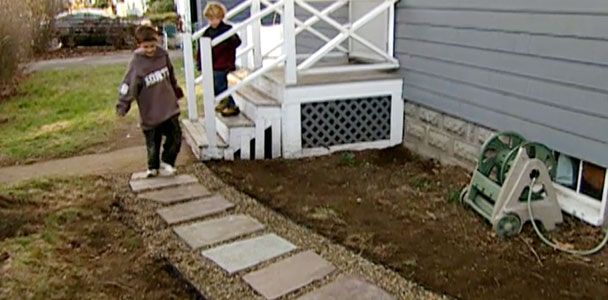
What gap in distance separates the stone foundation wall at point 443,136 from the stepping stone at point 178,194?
1.93m

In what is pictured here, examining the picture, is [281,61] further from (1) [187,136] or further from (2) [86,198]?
(2) [86,198]

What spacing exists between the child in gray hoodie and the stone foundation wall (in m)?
2.02

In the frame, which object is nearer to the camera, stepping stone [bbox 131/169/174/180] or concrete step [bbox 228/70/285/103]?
stepping stone [bbox 131/169/174/180]

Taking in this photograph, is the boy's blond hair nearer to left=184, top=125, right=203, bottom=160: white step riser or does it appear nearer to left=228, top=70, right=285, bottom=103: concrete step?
left=228, top=70, right=285, bottom=103: concrete step

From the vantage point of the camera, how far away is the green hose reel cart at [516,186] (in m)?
3.34

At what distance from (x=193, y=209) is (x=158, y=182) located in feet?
2.18

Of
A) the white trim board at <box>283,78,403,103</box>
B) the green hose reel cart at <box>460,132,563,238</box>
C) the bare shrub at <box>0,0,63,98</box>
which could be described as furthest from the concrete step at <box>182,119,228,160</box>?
the bare shrub at <box>0,0,63,98</box>

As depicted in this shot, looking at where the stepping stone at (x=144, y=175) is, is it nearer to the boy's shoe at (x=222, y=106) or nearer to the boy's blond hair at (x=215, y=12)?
the boy's shoe at (x=222, y=106)

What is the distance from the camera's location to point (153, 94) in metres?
4.34

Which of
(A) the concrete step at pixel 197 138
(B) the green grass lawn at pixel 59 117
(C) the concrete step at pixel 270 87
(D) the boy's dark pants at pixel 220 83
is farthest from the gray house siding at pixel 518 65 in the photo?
(B) the green grass lawn at pixel 59 117

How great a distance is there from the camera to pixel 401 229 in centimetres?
351

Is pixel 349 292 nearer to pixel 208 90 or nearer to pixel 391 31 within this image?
pixel 208 90

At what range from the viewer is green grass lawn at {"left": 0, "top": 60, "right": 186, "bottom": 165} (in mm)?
5660

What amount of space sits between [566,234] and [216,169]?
2.58m
